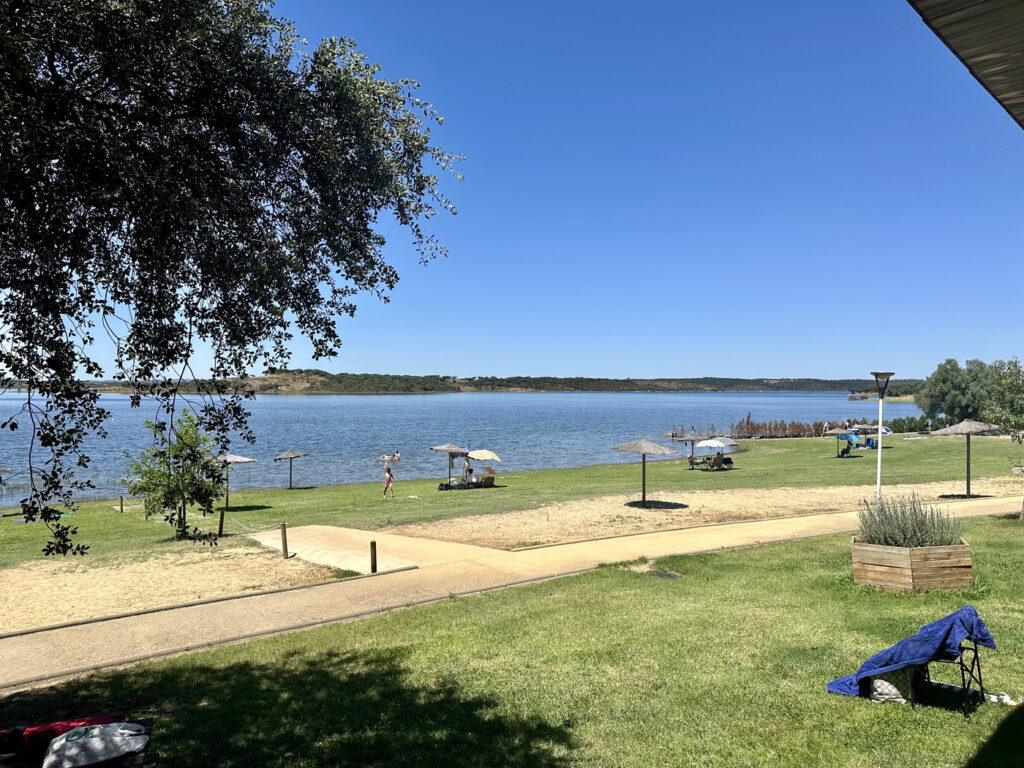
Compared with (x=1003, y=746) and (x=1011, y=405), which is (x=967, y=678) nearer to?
(x=1003, y=746)

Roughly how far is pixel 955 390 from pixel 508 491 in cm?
7209

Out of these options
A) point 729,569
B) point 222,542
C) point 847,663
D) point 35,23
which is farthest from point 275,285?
point 222,542

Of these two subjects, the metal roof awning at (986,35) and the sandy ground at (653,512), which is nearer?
the metal roof awning at (986,35)

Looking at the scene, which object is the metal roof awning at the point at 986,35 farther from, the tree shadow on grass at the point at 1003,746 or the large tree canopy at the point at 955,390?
the large tree canopy at the point at 955,390

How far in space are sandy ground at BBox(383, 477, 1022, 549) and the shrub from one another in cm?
769

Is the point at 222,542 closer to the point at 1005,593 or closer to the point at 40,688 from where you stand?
the point at 40,688

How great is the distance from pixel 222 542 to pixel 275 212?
14337mm

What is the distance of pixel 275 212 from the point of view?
5980 mm

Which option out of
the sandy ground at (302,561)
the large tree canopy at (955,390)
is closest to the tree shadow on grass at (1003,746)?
the sandy ground at (302,561)

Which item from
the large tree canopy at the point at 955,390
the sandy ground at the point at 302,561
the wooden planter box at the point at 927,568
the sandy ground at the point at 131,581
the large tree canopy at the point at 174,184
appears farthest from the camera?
the large tree canopy at the point at 955,390

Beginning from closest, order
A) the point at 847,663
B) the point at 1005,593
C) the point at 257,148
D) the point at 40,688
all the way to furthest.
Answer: the point at 257,148 → the point at 847,663 → the point at 40,688 → the point at 1005,593

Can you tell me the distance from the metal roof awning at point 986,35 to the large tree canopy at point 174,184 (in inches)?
173

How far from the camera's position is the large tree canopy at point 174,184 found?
4668 mm

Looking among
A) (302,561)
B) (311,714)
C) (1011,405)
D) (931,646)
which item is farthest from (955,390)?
(311,714)
